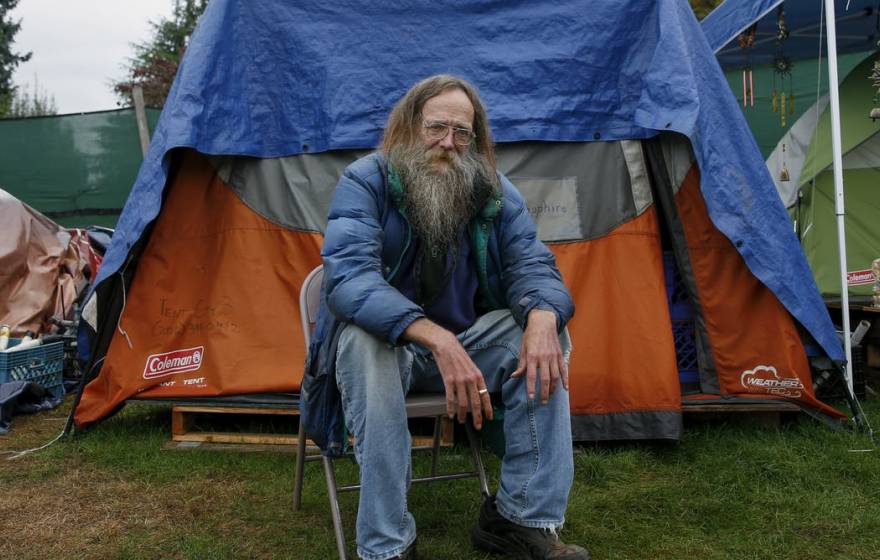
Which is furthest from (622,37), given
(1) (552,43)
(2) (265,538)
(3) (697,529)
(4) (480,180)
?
(2) (265,538)

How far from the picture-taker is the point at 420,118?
2.52 m

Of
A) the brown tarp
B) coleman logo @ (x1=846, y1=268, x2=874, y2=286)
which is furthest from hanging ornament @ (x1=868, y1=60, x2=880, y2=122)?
the brown tarp

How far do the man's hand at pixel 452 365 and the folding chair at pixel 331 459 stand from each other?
0.43 feet

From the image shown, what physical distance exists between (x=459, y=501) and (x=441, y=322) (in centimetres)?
78

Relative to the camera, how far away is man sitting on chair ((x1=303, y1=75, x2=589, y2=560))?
2.07 meters

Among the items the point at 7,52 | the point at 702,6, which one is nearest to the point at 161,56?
the point at 7,52

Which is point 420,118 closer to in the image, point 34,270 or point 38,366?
point 38,366

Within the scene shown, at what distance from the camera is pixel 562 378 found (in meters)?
2.18

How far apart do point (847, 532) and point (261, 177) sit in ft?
8.66

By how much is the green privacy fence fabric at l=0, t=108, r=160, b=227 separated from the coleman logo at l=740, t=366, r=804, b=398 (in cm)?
531

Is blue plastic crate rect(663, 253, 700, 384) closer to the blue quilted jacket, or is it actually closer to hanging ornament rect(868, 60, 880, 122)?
the blue quilted jacket

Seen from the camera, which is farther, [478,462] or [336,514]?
[478,462]

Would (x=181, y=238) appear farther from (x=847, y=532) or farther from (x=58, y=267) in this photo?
(x=847, y=532)

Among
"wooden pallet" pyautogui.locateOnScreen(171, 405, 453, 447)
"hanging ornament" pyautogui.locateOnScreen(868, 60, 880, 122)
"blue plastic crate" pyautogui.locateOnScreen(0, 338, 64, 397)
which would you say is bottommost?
"wooden pallet" pyautogui.locateOnScreen(171, 405, 453, 447)
